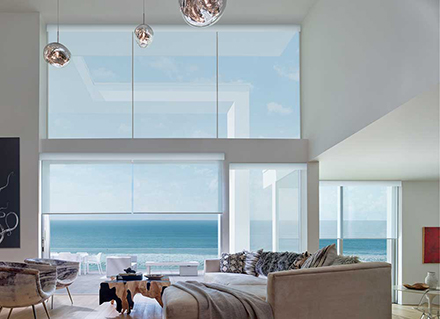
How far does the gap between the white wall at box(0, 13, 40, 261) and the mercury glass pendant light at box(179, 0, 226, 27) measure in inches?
210

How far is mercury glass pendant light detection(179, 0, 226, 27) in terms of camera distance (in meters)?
2.74

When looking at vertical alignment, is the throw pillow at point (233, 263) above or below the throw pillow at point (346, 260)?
below

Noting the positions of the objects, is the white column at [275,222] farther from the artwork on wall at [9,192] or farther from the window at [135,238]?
the window at [135,238]

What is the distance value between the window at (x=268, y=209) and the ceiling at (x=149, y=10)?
2.34 m

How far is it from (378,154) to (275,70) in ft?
8.05

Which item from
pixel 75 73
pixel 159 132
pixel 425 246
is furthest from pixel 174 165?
pixel 425 246

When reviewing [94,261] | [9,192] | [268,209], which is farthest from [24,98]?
[268,209]

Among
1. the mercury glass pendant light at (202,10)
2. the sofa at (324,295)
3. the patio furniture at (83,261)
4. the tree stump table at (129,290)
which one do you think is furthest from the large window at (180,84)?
the mercury glass pendant light at (202,10)

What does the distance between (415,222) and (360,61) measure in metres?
6.18

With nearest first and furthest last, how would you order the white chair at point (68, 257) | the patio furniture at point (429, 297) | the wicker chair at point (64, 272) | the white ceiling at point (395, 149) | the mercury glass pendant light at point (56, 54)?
the white ceiling at point (395, 149)
the mercury glass pendant light at point (56, 54)
the wicker chair at point (64, 272)
the patio furniture at point (429, 297)
the white chair at point (68, 257)

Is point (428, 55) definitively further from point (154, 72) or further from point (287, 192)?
point (154, 72)

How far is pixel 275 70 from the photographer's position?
317 inches

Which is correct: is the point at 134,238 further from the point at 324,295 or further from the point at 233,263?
the point at 324,295

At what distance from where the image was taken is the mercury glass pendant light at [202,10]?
8.98 feet
